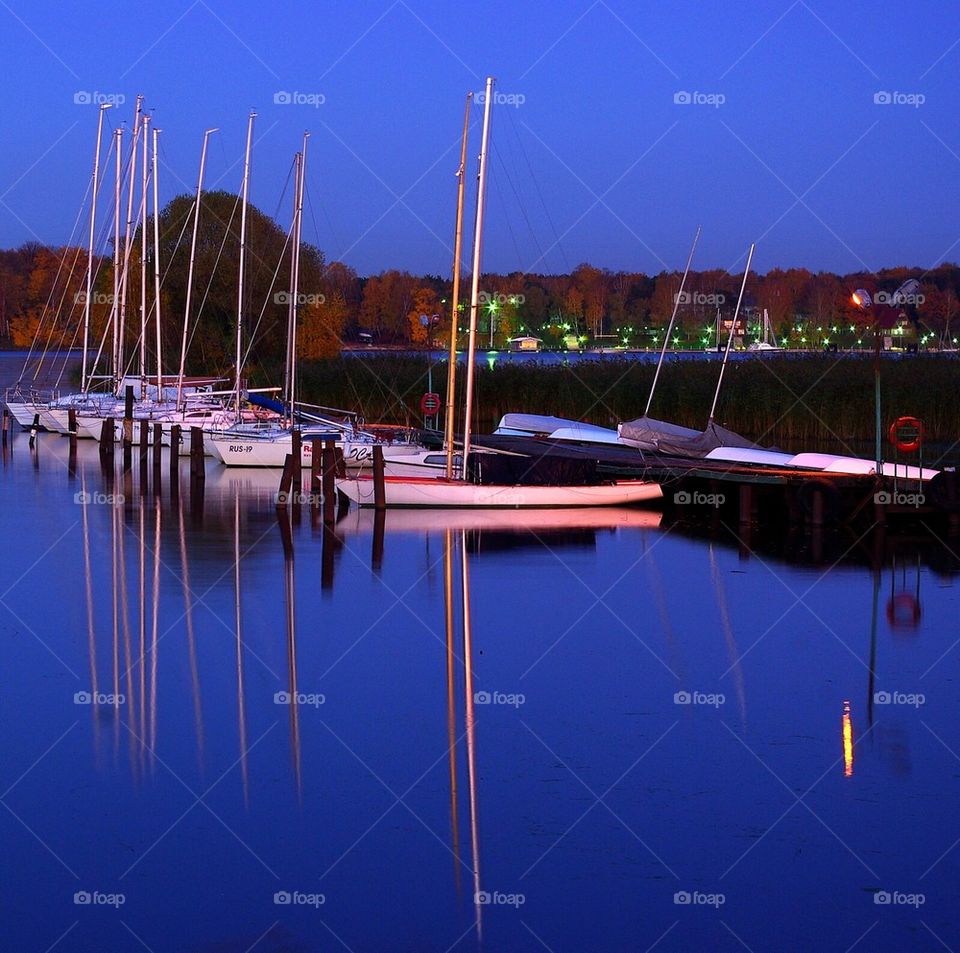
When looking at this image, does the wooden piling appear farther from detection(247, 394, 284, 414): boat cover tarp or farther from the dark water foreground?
detection(247, 394, 284, 414): boat cover tarp

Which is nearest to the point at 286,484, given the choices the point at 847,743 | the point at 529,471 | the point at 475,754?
the point at 529,471

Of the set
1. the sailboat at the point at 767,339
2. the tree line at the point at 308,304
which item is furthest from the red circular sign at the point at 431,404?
the sailboat at the point at 767,339

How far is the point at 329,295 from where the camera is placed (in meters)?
80.1

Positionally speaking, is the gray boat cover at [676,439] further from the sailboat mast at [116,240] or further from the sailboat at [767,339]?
the sailboat at [767,339]

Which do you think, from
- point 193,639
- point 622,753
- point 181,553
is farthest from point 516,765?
point 181,553

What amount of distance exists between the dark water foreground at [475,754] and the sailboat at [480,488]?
5.96 meters

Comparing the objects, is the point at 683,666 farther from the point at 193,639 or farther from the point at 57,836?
the point at 57,836

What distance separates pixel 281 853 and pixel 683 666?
7.44 metres

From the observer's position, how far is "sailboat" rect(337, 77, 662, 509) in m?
30.5

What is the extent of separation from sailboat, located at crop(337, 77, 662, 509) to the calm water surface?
5.61m

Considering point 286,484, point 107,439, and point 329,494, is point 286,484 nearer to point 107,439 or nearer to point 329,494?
point 329,494

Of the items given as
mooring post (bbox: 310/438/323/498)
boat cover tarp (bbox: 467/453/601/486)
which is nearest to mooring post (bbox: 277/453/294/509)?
mooring post (bbox: 310/438/323/498)

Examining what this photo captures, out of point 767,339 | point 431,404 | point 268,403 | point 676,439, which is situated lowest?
point 676,439

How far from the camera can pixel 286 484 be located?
3175 centimetres
